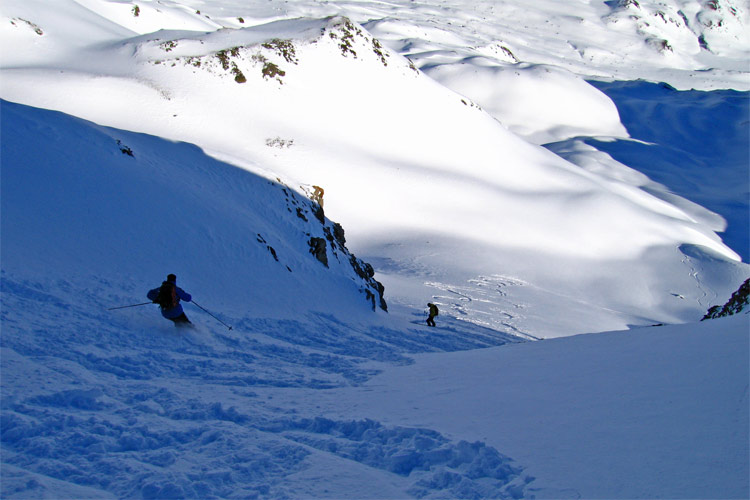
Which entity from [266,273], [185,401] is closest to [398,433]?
[185,401]

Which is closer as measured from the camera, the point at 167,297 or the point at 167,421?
the point at 167,421

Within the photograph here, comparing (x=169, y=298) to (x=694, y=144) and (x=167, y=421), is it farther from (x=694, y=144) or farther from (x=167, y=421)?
(x=694, y=144)

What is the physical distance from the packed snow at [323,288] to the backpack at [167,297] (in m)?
0.47

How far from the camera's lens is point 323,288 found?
17625mm

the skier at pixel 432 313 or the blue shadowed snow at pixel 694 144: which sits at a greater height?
the blue shadowed snow at pixel 694 144

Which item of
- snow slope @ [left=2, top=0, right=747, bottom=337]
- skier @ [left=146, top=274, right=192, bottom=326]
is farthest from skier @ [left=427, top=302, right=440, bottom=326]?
skier @ [left=146, top=274, right=192, bottom=326]

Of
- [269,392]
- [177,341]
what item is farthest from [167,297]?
[269,392]

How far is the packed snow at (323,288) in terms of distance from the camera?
18.2 feet

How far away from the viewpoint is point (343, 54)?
42.5 m

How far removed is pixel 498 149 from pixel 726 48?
458 feet

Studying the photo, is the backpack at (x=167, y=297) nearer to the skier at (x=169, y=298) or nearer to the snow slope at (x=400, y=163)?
the skier at (x=169, y=298)

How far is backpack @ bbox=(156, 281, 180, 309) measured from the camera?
10.2 m

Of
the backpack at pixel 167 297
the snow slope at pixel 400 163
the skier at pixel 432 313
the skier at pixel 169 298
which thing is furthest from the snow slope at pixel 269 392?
the snow slope at pixel 400 163

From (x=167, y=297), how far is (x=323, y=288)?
304 inches
